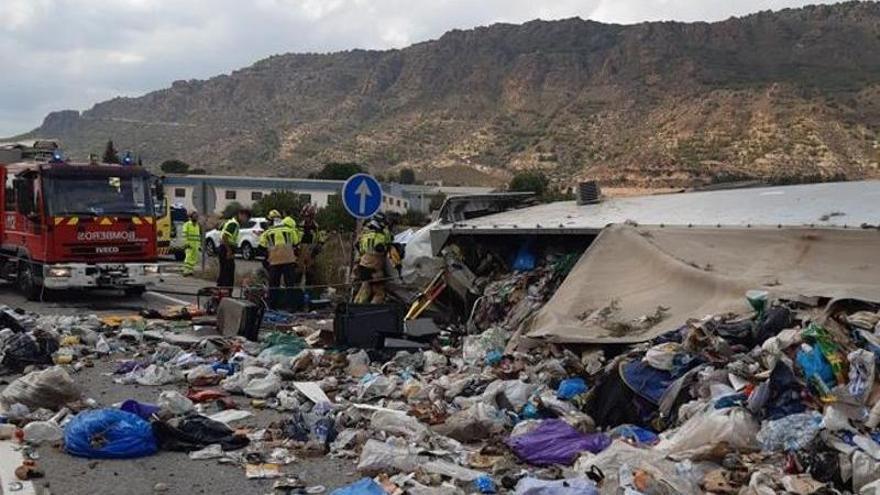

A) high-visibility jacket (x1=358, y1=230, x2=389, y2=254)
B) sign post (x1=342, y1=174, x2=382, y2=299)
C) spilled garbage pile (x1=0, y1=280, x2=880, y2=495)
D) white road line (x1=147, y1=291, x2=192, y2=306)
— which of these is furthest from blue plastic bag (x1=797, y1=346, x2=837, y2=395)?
white road line (x1=147, y1=291, x2=192, y2=306)

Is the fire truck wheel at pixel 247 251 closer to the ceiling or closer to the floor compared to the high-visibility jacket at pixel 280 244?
closer to the floor

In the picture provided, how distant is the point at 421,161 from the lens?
280ft

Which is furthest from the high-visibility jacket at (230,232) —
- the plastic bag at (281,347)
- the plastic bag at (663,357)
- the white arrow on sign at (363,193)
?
the plastic bag at (663,357)

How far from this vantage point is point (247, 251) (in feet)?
106

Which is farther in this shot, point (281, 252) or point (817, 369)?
point (281, 252)

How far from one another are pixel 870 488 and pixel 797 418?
0.91m

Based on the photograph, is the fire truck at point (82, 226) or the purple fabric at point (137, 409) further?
the fire truck at point (82, 226)

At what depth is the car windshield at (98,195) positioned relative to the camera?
14.8 m

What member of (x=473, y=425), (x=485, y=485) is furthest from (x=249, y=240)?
(x=485, y=485)

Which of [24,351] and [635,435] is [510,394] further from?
[24,351]

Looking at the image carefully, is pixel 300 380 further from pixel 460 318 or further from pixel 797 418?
pixel 797 418

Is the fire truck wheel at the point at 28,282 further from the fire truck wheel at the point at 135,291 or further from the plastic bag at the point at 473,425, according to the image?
the plastic bag at the point at 473,425

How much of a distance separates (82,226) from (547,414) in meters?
10.4

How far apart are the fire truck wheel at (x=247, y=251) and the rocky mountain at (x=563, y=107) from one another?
95.9ft
